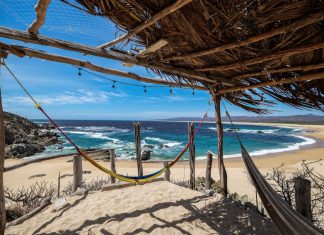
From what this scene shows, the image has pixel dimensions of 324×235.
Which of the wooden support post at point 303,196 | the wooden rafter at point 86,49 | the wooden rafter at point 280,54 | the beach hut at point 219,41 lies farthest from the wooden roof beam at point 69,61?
the wooden support post at point 303,196

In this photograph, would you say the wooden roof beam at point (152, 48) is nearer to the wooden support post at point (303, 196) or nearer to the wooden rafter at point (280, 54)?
the wooden rafter at point (280, 54)

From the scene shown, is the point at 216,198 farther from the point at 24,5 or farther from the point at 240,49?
the point at 24,5

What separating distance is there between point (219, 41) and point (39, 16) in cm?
153

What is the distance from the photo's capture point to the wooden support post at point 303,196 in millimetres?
2156

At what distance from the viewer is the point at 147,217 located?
3.19 meters

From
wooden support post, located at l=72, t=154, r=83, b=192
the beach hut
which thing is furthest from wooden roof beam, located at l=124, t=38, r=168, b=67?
wooden support post, located at l=72, t=154, r=83, b=192

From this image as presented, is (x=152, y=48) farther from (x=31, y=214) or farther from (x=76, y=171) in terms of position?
(x=76, y=171)

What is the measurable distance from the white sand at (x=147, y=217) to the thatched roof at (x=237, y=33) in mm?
1951

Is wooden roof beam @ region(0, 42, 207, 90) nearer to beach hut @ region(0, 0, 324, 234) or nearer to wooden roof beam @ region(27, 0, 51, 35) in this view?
beach hut @ region(0, 0, 324, 234)

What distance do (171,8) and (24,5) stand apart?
120 centimetres

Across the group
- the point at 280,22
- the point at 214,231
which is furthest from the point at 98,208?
the point at 280,22

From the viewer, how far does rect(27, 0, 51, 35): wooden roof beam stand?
5.16 feet

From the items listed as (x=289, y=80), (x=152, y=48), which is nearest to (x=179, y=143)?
(x=289, y=80)

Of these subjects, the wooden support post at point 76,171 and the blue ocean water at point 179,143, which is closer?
the wooden support post at point 76,171
